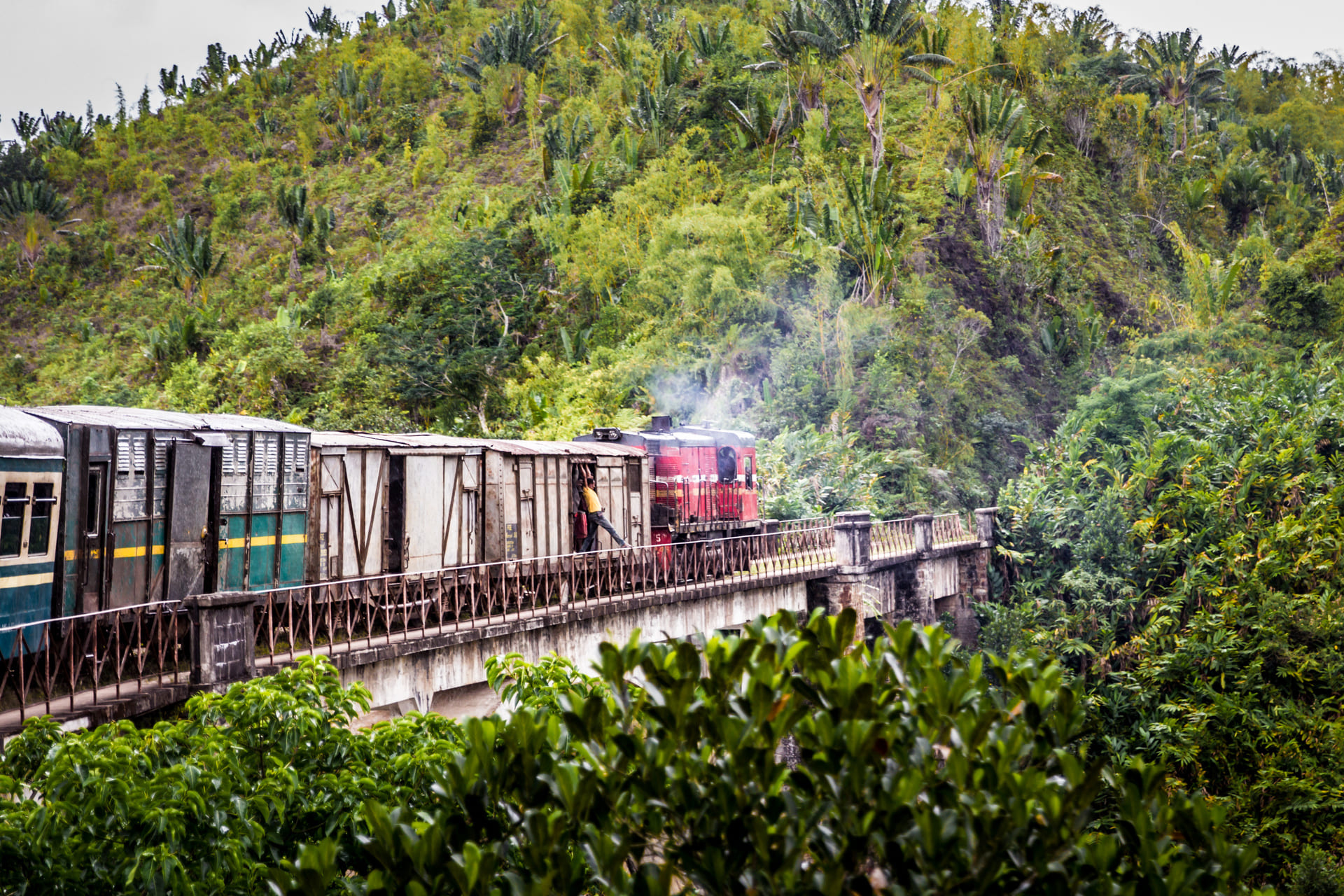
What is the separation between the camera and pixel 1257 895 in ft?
12.7

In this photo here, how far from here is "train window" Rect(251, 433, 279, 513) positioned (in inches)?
497

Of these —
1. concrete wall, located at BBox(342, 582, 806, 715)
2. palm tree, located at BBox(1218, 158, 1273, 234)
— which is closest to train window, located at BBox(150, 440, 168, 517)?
concrete wall, located at BBox(342, 582, 806, 715)

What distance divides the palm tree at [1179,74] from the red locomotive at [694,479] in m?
45.2

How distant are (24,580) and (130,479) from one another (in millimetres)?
1719

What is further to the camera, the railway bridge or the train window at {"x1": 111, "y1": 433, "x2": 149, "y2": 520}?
the train window at {"x1": 111, "y1": 433, "x2": 149, "y2": 520}

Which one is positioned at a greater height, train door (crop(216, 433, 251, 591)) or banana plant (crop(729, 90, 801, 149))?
banana plant (crop(729, 90, 801, 149))

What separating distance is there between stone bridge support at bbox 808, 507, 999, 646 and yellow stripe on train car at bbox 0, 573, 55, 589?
40.8 ft

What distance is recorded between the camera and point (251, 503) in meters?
12.5

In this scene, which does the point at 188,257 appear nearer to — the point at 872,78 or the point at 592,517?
the point at 872,78

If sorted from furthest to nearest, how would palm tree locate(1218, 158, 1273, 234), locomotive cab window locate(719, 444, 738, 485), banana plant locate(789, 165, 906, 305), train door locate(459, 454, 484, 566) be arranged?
palm tree locate(1218, 158, 1273, 234) → banana plant locate(789, 165, 906, 305) → locomotive cab window locate(719, 444, 738, 485) → train door locate(459, 454, 484, 566)

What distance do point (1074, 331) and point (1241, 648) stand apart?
2412 centimetres

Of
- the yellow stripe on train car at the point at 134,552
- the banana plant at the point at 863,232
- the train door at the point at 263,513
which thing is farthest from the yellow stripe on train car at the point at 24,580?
the banana plant at the point at 863,232

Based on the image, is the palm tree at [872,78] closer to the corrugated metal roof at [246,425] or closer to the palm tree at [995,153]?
the palm tree at [995,153]

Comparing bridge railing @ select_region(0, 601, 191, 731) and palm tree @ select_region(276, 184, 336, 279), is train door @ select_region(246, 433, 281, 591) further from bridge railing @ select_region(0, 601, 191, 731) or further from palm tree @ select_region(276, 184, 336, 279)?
palm tree @ select_region(276, 184, 336, 279)
